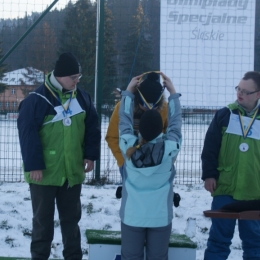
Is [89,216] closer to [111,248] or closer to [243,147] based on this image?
[111,248]

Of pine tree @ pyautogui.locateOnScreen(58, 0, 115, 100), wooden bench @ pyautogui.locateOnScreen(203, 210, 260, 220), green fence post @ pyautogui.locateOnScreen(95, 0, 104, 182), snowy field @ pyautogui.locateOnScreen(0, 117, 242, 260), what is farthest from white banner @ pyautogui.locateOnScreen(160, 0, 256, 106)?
wooden bench @ pyautogui.locateOnScreen(203, 210, 260, 220)

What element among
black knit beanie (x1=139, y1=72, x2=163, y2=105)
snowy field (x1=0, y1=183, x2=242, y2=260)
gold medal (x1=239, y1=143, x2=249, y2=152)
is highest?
→ black knit beanie (x1=139, y1=72, x2=163, y2=105)

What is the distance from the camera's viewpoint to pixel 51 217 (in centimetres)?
407

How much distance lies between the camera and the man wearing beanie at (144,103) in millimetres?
3793

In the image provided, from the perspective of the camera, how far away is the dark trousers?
4.01 meters

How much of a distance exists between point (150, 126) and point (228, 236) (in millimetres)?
1261

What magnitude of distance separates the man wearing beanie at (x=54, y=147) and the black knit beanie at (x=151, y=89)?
2.00 feet

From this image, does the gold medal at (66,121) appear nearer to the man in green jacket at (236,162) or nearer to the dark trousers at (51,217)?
the dark trousers at (51,217)

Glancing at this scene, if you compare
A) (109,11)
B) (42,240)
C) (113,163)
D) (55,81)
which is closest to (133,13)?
(109,11)

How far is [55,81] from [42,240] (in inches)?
51.0

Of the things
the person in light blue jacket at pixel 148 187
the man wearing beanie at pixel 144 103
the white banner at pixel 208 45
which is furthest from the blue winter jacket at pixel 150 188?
the white banner at pixel 208 45

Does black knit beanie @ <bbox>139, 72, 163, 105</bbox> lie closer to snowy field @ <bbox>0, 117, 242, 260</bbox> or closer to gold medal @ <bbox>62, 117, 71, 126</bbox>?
gold medal @ <bbox>62, 117, 71, 126</bbox>

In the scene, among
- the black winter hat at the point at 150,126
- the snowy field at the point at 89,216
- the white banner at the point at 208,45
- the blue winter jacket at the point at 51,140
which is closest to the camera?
the black winter hat at the point at 150,126

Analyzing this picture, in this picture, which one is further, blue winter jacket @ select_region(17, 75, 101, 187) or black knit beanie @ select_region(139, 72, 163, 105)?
blue winter jacket @ select_region(17, 75, 101, 187)
